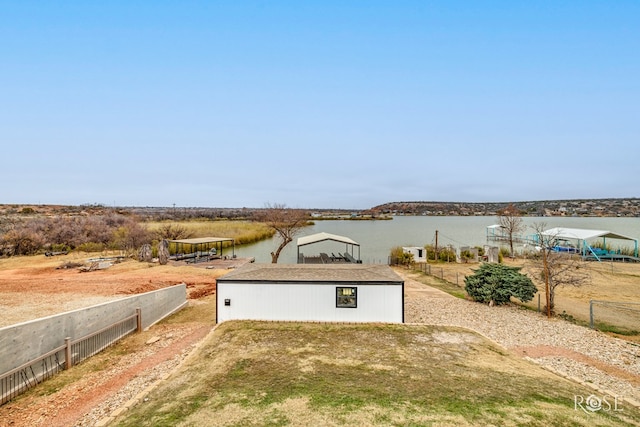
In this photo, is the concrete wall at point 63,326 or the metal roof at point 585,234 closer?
the concrete wall at point 63,326

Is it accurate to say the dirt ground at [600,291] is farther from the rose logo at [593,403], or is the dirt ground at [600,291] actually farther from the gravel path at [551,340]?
the rose logo at [593,403]

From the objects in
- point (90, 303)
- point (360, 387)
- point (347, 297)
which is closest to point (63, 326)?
point (90, 303)

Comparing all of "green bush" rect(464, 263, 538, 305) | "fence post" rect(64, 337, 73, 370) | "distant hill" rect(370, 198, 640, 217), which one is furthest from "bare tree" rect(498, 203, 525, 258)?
"distant hill" rect(370, 198, 640, 217)

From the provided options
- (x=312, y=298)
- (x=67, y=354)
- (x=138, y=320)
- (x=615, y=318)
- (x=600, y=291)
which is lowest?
(x=600, y=291)

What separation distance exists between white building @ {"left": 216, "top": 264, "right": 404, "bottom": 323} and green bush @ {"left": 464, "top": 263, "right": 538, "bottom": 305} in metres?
6.04

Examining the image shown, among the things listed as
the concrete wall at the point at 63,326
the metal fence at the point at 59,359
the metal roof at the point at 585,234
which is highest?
→ the metal roof at the point at 585,234

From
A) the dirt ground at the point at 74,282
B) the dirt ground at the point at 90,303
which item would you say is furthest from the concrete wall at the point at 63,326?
the dirt ground at the point at 74,282

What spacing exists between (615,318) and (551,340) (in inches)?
197

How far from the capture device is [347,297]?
1180cm

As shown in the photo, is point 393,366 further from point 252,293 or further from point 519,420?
point 252,293

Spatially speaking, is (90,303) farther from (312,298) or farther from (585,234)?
(585,234)

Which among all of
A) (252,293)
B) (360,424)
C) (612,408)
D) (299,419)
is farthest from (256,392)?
(612,408)

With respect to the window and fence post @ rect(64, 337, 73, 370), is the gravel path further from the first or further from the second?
fence post @ rect(64, 337, 73, 370)

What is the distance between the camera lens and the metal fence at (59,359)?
23.8ft
